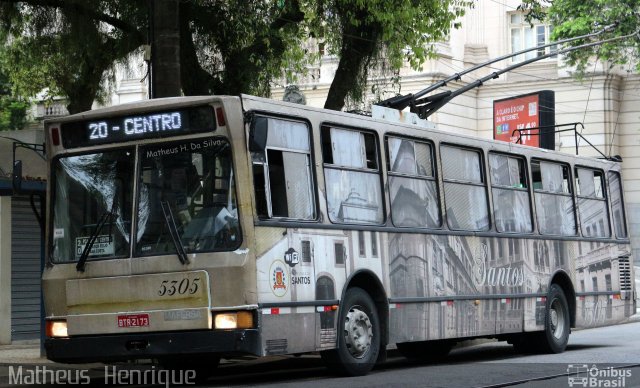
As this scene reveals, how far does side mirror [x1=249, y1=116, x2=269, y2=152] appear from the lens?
496 inches

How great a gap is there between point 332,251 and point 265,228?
4.27 ft

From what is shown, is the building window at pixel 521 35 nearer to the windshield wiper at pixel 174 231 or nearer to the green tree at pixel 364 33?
the green tree at pixel 364 33

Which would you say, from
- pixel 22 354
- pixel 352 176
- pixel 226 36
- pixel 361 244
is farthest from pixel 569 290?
pixel 22 354

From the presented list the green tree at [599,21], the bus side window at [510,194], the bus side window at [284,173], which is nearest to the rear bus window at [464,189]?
the bus side window at [510,194]

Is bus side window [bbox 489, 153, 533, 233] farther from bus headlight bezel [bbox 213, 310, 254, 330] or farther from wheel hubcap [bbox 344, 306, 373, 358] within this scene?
bus headlight bezel [bbox 213, 310, 254, 330]

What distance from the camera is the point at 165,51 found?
53.6ft

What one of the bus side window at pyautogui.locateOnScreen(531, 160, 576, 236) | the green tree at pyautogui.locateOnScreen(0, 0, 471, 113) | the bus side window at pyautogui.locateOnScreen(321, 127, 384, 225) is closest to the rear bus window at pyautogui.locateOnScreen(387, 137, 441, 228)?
the bus side window at pyautogui.locateOnScreen(321, 127, 384, 225)

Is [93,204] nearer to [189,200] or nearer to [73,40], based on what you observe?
[189,200]

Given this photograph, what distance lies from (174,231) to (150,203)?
436 mm

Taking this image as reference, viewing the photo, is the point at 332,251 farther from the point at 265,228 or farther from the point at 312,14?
the point at 312,14

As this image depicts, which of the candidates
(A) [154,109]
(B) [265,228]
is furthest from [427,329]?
(A) [154,109]

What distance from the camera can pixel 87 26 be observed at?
19.3 meters

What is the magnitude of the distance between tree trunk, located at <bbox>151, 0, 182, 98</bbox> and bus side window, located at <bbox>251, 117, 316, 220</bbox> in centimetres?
325

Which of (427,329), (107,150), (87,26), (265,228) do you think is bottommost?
(427,329)
